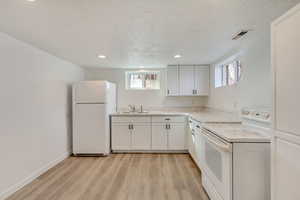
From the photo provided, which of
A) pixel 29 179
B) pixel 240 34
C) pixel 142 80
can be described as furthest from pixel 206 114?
pixel 29 179

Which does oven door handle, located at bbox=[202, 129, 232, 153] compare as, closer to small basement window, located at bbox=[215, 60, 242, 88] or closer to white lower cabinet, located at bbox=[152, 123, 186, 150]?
small basement window, located at bbox=[215, 60, 242, 88]

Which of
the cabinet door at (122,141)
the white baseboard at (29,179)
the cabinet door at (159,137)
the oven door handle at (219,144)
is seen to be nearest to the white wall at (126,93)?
the cabinet door at (159,137)

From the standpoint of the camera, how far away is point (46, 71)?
10.5 ft

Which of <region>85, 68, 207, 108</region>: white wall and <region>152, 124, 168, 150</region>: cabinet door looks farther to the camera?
<region>85, 68, 207, 108</region>: white wall

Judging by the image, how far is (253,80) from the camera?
8.42 ft

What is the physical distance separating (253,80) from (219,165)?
4.62 ft

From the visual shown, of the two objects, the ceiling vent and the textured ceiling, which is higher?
the ceiling vent

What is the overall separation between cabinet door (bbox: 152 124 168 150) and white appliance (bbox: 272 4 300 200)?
2847 mm

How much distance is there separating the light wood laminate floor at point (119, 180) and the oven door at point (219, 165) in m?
0.40

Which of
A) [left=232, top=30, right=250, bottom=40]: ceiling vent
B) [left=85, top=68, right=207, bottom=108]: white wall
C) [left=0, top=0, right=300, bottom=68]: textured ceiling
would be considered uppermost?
[left=232, top=30, right=250, bottom=40]: ceiling vent

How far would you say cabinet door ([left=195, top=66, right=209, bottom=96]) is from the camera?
452cm

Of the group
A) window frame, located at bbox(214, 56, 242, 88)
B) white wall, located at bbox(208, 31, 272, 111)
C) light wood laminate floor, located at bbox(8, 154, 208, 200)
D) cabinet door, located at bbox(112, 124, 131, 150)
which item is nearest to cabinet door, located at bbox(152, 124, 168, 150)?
light wood laminate floor, located at bbox(8, 154, 208, 200)

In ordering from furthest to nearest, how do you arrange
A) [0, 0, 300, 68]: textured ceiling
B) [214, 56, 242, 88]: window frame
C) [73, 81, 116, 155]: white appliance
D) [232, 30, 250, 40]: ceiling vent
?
1. [73, 81, 116, 155]: white appliance
2. [214, 56, 242, 88]: window frame
3. [232, 30, 250, 40]: ceiling vent
4. [0, 0, 300, 68]: textured ceiling

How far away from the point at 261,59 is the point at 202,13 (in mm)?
1180
